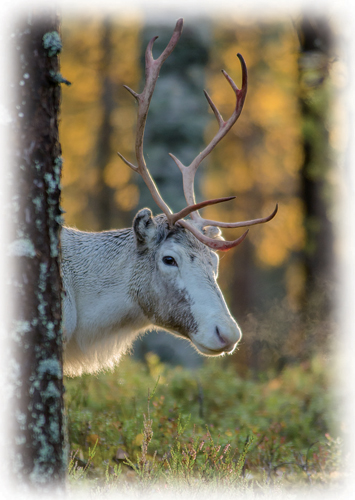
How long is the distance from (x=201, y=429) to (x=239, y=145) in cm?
959

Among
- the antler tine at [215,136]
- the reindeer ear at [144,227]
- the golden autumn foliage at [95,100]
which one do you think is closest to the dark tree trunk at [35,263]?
the reindeer ear at [144,227]

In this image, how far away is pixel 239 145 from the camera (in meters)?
13.6

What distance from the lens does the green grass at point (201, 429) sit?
3.45m

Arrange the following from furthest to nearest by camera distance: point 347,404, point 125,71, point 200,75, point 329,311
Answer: point 125,71 → point 329,311 → point 200,75 → point 347,404

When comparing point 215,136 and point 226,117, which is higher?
point 226,117

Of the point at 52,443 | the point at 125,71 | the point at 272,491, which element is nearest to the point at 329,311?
the point at 272,491

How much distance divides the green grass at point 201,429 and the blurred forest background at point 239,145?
186cm

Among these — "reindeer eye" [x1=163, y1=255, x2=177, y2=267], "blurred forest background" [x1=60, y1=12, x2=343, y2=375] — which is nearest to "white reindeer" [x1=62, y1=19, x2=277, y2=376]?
"reindeer eye" [x1=163, y1=255, x2=177, y2=267]

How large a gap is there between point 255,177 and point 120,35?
4853 millimetres

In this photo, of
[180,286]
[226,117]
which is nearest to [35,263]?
[180,286]

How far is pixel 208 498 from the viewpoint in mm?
3055

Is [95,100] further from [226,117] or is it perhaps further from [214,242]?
[214,242]

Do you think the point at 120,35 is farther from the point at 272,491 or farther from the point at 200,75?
the point at 272,491

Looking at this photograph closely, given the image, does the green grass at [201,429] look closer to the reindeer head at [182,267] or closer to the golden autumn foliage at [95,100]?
the reindeer head at [182,267]
